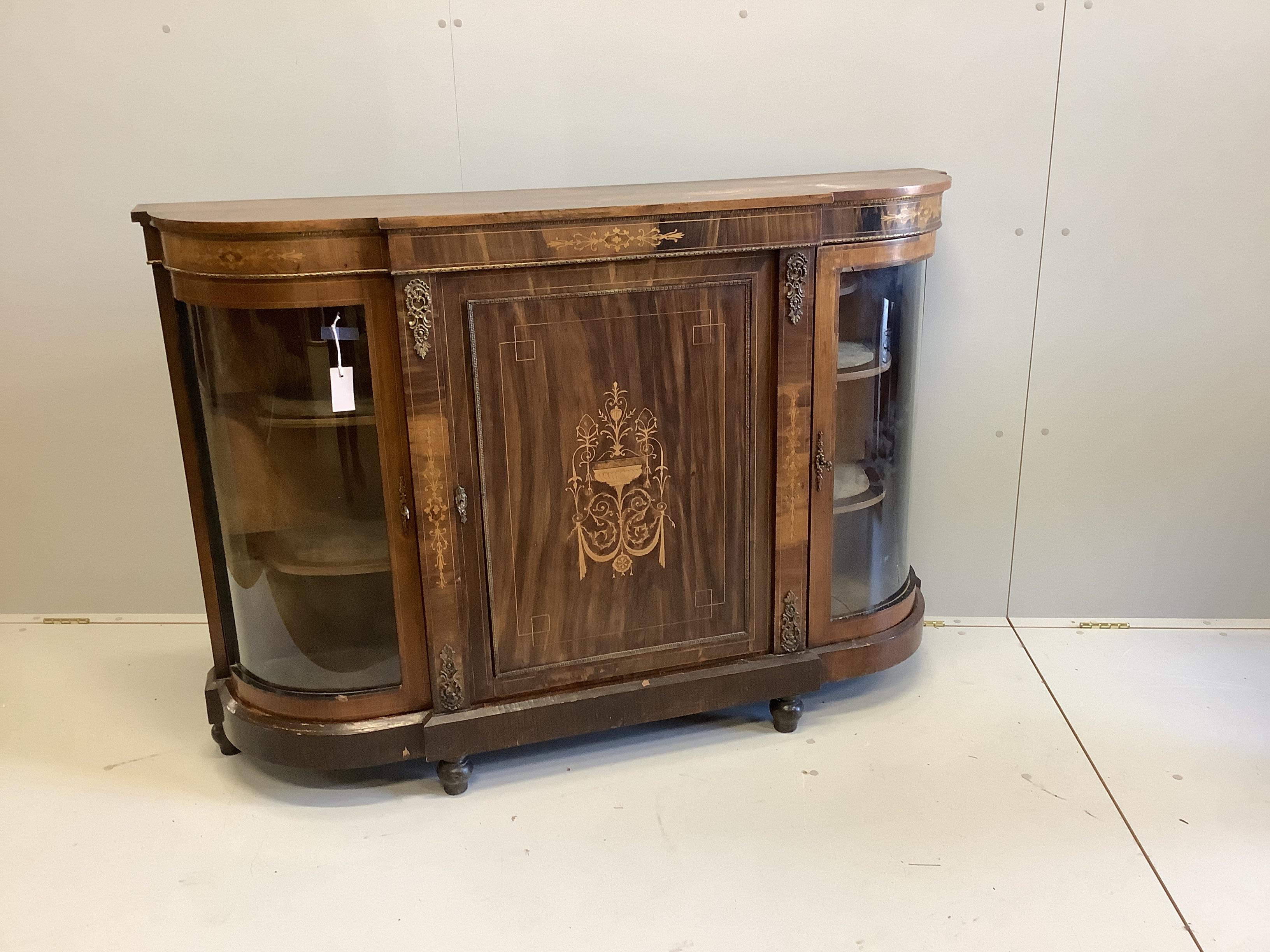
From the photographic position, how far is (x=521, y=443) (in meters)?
1.80

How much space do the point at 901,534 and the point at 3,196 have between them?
2.09 meters

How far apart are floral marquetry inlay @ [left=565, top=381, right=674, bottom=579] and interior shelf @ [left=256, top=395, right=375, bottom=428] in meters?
0.36

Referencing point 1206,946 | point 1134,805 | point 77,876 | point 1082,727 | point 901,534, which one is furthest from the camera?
point 901,534

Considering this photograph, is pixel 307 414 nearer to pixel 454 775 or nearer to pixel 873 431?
pixel 454 775

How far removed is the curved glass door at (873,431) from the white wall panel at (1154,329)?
0.44 metres

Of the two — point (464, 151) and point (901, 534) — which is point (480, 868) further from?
point (464, 151)

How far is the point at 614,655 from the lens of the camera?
195 cm

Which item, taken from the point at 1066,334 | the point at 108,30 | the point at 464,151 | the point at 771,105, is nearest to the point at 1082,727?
the point at 1066,334

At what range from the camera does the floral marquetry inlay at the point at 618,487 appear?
6.01 feet

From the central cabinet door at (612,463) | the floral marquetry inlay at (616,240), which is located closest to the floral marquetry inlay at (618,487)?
the central cabinet door at (612,463)

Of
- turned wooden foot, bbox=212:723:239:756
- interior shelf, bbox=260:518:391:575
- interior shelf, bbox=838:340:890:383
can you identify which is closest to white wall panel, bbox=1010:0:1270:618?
interior shelf, bbox=838:340:890:383

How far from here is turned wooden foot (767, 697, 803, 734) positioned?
2068 millimetres

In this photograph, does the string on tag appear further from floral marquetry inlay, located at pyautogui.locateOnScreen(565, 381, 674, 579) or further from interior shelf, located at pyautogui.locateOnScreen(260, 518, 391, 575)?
floral marquetry inlay, located at pyautogui.locateOnScreen(565, 381, 674, 579)

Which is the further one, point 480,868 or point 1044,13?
point 1044,13
